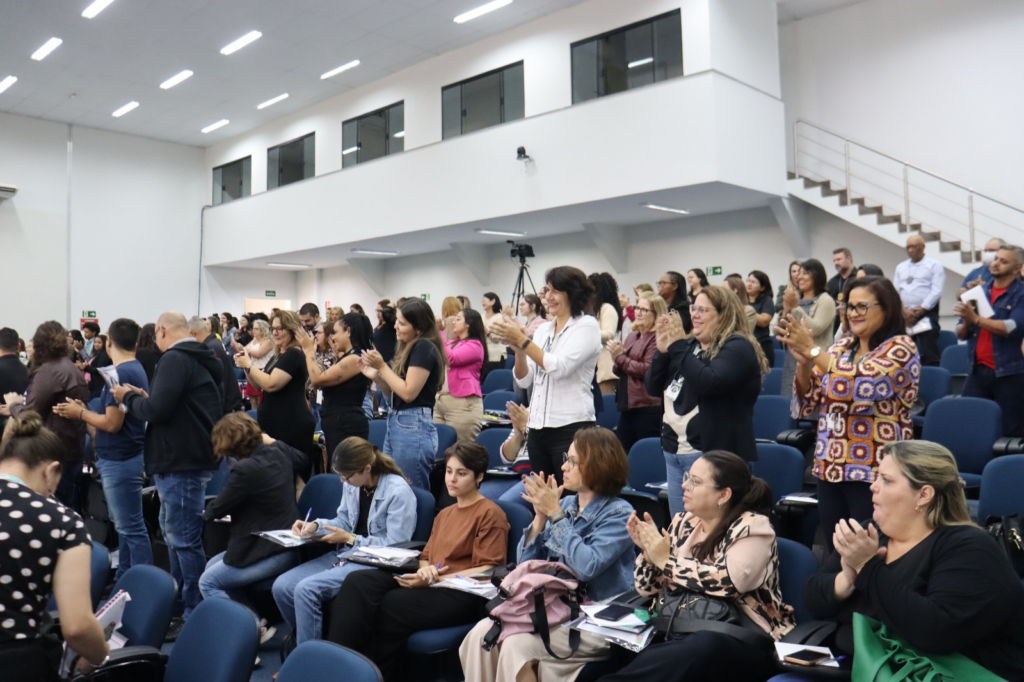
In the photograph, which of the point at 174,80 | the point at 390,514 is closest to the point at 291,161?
the point at 174,80

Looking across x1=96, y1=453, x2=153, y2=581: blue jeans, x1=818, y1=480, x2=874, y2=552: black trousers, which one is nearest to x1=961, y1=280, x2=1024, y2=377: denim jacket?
x1=818, y1=480, x2=874, y2=552: black trousers

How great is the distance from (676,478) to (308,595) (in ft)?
5.06

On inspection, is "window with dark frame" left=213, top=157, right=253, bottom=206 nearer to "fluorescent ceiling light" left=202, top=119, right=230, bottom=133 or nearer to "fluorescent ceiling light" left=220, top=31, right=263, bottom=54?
"fluorescent ceiling light" left=202, top=119, right=230, bottom=133

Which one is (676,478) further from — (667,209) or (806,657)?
(667,209)

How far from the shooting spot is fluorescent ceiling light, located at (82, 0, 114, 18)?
29.3 ft

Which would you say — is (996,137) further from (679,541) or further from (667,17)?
(679,541)

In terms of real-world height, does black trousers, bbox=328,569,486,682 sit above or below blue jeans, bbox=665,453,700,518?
below

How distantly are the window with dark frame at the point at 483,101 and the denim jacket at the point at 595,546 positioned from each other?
8.05 m

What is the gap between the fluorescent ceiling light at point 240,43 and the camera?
9.94 meters

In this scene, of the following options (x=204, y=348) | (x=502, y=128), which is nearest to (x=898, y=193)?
(x=502, y=128)

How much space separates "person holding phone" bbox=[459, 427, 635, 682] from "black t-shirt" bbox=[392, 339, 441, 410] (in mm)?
1247

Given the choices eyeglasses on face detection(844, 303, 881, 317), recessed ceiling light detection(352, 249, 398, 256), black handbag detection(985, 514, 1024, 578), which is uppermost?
recessed ceiling light detection(352, 249, 398, 256)

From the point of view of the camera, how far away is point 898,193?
8672 mm

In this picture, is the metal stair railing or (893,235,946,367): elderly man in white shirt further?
the metal stair railing
